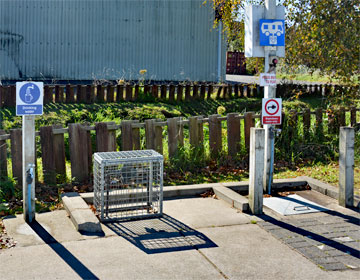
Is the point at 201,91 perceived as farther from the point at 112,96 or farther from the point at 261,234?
the point at 261,234

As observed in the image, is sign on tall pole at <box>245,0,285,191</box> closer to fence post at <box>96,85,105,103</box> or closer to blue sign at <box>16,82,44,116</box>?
blue sign at <box>16,82,44,116</box>

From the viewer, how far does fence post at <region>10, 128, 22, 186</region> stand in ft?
24.1

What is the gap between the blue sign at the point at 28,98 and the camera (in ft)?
19.1

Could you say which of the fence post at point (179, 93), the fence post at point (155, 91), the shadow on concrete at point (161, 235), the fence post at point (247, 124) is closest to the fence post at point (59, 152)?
the shadow on concrete at point (161, 235)

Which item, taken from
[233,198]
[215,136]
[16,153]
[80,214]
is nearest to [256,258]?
[233,198]

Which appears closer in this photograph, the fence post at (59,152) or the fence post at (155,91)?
the fence post at (59,152)

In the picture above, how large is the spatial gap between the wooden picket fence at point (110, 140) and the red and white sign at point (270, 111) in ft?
6.44

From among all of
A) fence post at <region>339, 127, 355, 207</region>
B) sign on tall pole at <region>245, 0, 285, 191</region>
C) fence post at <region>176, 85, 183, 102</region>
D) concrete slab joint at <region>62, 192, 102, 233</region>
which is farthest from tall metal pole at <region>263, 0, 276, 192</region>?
fence post at <region>176, 85, 183, 102</region>

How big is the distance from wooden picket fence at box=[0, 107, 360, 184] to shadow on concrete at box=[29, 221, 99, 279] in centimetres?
169

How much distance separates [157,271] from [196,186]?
297 centimetres

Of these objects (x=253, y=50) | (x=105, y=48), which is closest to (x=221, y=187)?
(x=253, y=50)

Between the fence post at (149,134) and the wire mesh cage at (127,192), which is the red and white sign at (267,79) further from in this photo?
Result: the fence post at (149,134)

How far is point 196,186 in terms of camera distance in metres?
7.69

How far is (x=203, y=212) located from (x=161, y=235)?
1.05m
